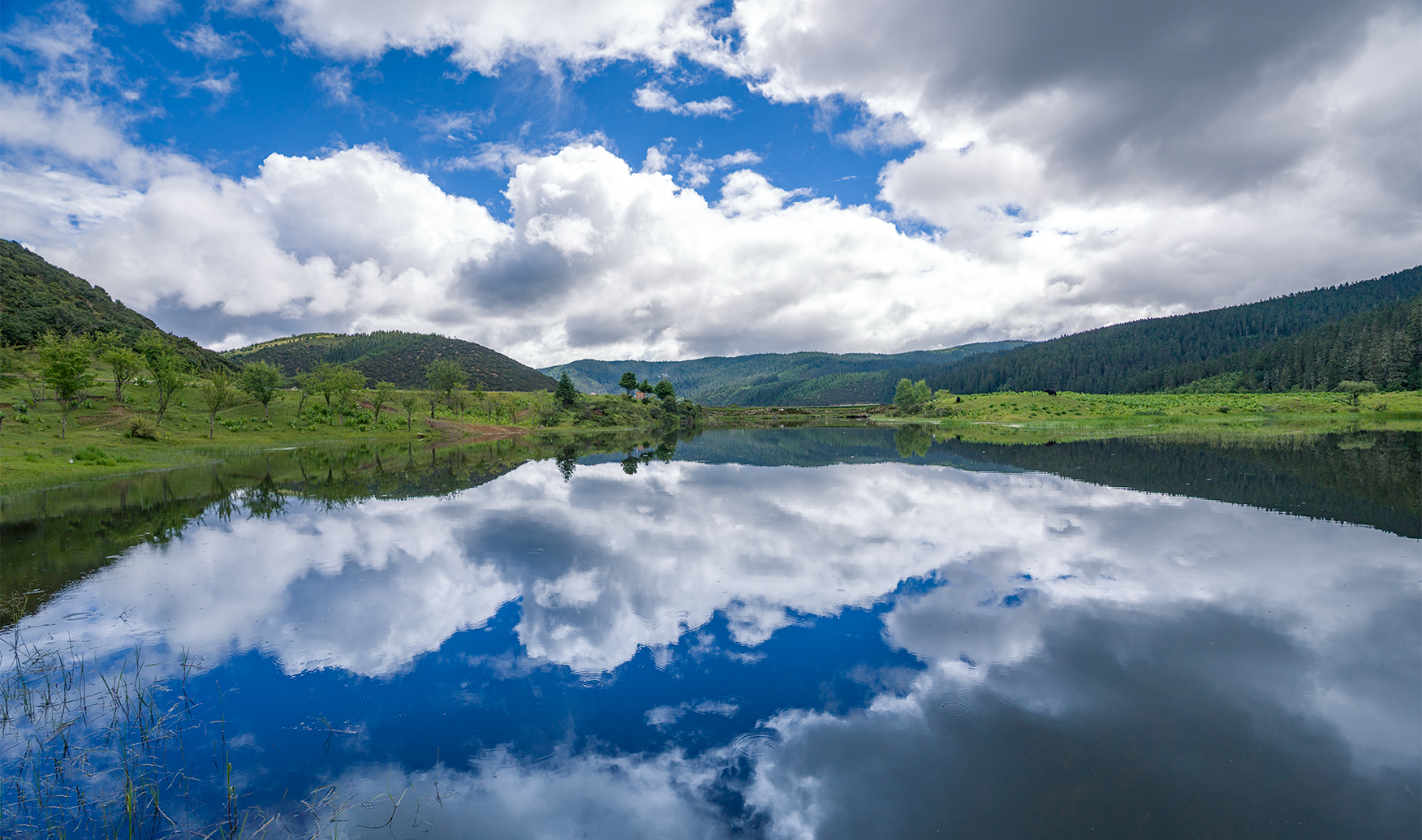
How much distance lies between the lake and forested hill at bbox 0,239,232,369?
9133 centimetres

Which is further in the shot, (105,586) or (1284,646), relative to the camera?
(105,586)

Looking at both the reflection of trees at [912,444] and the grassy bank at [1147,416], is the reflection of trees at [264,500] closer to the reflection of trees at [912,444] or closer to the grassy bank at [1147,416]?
the reflection of trees at [912,444]

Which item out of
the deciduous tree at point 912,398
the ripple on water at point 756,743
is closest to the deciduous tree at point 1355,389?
the deciduous tree at point 912,398

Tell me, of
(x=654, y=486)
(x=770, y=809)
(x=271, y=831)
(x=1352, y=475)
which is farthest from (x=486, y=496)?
(x=1352, y=475)

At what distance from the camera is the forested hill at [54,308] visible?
81.2 metres

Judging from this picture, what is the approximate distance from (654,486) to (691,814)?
28.3 m

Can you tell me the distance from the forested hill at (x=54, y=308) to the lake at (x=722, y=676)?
300 ft

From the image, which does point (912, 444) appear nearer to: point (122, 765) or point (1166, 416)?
point (122, 765)

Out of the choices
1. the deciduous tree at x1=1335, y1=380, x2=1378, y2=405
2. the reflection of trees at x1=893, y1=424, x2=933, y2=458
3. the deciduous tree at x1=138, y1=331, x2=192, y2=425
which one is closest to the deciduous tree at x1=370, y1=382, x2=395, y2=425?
the deciduous tree at x1=138, y1=331, x2=192, y2=425

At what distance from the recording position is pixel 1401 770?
7.54 metres

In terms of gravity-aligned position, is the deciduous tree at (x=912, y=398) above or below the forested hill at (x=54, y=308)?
below

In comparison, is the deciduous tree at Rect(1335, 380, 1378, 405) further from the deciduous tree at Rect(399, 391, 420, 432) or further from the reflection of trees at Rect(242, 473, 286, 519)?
the deciduous tree at Rect(399, 391, 420, 432)

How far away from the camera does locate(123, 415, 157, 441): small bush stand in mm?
51469

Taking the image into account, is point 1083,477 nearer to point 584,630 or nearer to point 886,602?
point 886,602
